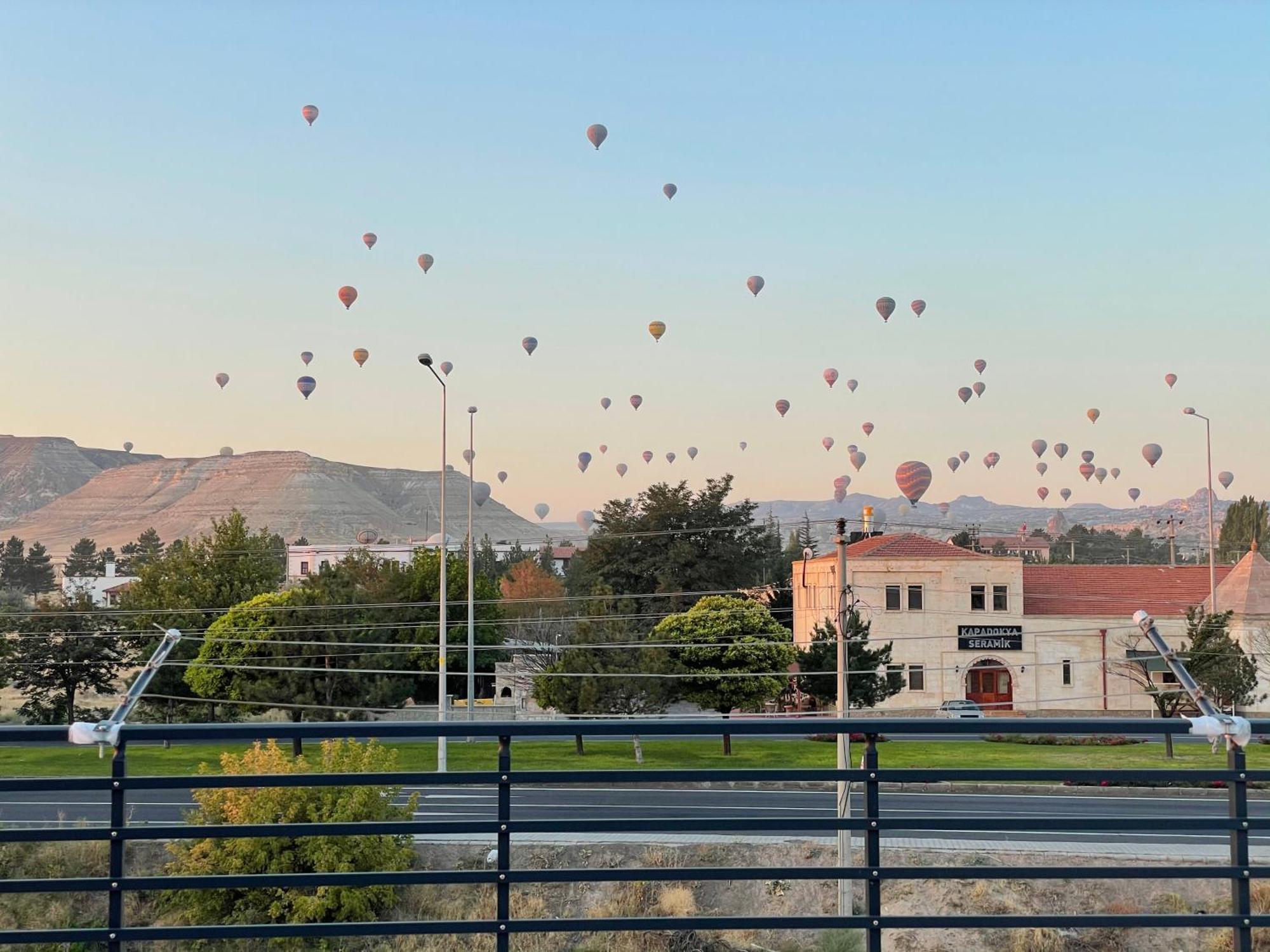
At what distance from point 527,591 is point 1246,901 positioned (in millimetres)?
89573

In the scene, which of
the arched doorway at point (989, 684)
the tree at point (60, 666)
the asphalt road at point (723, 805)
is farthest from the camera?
the arched doorway at point (989, 684)

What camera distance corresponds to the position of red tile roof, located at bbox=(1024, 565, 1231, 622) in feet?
179

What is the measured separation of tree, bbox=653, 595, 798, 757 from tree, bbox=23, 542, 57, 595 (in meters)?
99.2

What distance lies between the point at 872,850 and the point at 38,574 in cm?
13923

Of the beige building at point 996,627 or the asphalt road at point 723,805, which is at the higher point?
the beige building at point 996,627

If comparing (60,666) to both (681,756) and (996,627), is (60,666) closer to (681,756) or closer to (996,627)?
(681,756)

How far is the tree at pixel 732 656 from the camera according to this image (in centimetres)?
4428

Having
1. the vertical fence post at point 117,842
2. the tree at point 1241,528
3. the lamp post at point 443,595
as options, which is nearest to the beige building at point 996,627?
the lamp post at point 443,595

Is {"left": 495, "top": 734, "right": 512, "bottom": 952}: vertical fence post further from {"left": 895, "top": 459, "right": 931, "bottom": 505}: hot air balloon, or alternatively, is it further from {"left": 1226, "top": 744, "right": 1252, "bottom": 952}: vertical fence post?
{"left": 895, "top": 459, "right": 931, "bottom": 505}: hot air balloon

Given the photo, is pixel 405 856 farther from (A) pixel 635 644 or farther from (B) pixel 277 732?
(A) pixel 635 644

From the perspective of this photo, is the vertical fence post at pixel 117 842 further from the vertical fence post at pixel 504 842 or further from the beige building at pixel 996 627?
the beige building at pixel 996 627

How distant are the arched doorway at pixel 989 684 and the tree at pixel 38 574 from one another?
101 meters

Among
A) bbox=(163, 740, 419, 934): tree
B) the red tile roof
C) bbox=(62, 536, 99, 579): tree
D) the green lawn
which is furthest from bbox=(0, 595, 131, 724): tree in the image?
bbox=(62, 536, 99, 579): tree

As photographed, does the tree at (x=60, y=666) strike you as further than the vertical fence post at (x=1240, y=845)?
Yes
